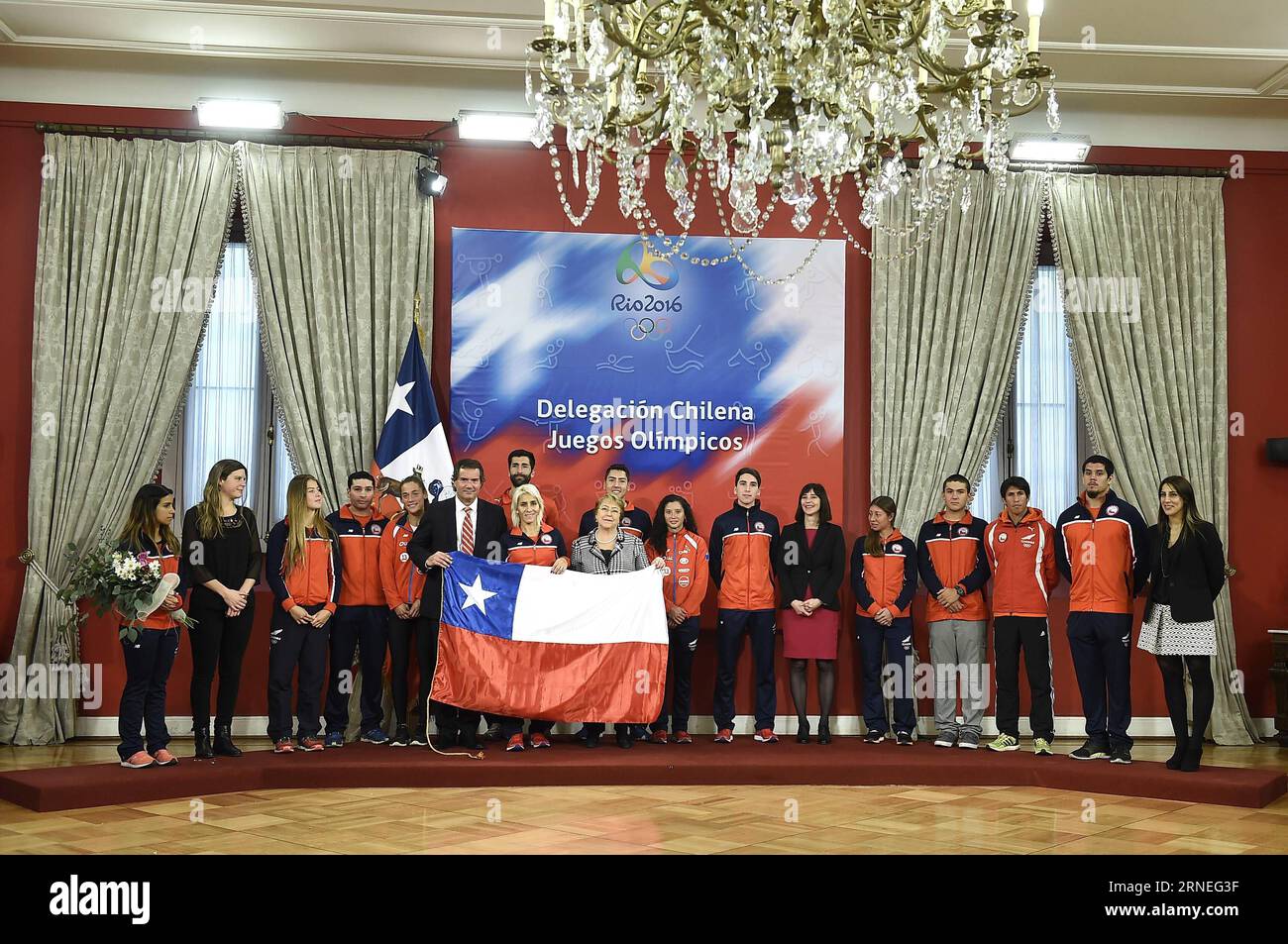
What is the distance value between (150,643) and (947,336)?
5.22 m

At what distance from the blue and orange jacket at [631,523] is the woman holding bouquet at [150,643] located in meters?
2.05

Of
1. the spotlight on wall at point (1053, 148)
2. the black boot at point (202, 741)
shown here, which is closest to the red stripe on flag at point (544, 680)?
the black boot at point (202, 741)

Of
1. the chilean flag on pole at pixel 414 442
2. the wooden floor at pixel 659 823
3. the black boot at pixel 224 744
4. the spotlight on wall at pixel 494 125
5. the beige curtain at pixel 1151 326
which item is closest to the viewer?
the wooden floor at pixel 659 823

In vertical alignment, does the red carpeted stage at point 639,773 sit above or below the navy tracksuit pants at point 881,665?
below

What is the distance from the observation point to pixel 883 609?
6859 millimetres

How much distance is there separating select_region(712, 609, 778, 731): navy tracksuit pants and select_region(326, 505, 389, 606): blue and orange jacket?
2.04 meters

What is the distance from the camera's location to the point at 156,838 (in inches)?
177

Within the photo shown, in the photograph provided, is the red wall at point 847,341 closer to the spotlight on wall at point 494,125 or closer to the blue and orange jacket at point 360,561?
the spotlight on wall at point 494,125

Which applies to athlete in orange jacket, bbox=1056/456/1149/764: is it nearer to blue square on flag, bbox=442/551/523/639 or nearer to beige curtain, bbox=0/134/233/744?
blue square on flag, bbox=442/551/523/639

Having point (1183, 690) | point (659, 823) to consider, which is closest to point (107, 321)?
point (659, 823)

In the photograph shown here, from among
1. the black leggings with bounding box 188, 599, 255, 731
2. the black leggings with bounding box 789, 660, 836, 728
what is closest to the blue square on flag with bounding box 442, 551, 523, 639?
the black leggings with bounding box 188, 599, 255, 731

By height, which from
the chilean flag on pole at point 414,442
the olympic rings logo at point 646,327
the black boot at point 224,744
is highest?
the olympic rings logo at point 646,327

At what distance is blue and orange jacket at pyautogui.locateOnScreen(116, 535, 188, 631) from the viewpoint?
5.62 m

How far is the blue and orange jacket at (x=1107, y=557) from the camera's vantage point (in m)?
6.34
